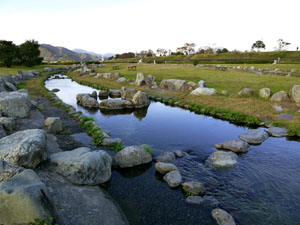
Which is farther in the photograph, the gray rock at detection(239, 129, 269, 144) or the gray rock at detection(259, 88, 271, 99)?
the gray rock at detection(259, 88, 271, 99)

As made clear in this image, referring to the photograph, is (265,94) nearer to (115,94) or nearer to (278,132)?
(278,132)

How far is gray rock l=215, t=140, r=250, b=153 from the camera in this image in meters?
13.0

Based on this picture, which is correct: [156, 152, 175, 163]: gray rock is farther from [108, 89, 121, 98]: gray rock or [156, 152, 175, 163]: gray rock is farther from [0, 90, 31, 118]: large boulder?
[108, 89, 121, 98]: gray rock

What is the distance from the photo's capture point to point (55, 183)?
8289 millimetres


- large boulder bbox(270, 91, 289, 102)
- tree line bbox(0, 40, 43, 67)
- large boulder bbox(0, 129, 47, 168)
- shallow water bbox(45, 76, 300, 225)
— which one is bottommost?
shallow water bbox(45, 76, 300, 225)

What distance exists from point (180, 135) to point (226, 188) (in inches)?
265

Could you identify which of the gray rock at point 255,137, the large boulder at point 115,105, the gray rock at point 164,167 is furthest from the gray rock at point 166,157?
the large boulder at point 115,105

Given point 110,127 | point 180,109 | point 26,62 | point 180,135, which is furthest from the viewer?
point 26,62

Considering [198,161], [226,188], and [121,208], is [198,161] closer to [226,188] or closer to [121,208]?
[226,188]

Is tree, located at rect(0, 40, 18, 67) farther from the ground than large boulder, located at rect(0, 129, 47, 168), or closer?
farther from the ground

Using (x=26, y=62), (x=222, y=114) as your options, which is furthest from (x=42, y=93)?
(x=26, y=62)

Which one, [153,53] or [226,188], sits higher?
[153,53]

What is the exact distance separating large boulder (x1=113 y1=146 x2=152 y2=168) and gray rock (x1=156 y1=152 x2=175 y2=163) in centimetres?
56

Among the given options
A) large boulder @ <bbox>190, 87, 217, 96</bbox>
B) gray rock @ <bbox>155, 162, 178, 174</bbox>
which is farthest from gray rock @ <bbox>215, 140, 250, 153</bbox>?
large boulder @ <bbox>190, 87, 217, 96</bbox>
